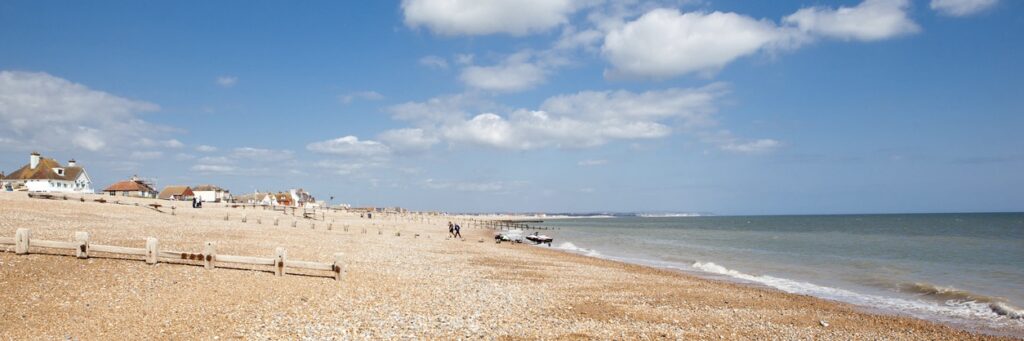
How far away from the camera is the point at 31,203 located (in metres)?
32.4

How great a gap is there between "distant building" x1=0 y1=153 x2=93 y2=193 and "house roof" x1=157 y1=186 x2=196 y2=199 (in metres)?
15.5

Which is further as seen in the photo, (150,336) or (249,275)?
(249,275)

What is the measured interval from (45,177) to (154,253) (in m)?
69.4

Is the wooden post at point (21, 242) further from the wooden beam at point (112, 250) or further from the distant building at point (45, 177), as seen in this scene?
the distant building at point (45, 177)

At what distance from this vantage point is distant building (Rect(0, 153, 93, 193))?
64.8 meters

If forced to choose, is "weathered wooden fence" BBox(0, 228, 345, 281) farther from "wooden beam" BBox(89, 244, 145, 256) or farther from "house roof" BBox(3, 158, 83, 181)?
"house roof" BBox(3, 158, 83, 181)

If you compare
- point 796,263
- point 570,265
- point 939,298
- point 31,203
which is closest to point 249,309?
point 570,265

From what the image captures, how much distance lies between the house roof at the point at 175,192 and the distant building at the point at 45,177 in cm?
1546

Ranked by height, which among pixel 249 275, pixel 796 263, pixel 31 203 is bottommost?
pixel 796 263

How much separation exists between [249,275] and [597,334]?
980 centimetres

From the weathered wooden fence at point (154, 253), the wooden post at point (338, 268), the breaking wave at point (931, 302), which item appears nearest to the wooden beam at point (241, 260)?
the weathered wooden fence at point (154, 253)

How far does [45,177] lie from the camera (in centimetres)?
6594

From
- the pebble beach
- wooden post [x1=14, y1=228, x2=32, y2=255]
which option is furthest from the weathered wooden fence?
the pebble beach

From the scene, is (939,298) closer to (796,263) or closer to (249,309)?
(796,263)
